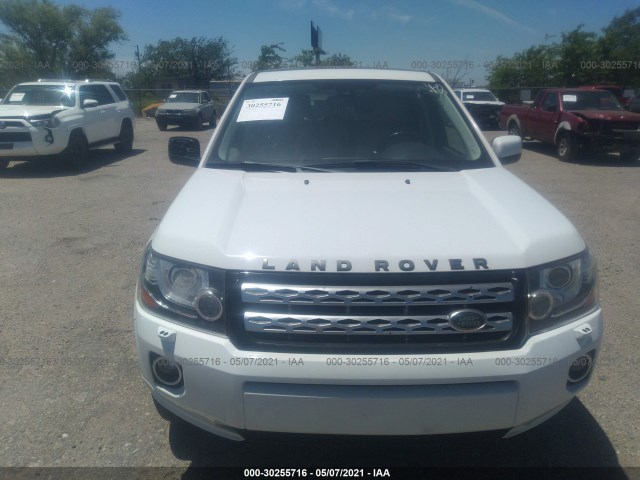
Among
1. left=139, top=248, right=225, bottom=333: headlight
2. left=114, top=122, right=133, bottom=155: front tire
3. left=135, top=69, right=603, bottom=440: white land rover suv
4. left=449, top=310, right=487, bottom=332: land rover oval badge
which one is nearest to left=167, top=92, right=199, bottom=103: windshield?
left=114, top=122, right=133, bottom=155: front tire

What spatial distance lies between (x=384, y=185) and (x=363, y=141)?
74 centimetres

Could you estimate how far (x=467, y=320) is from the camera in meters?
2.13

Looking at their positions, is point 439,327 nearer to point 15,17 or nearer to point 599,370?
point 599,370

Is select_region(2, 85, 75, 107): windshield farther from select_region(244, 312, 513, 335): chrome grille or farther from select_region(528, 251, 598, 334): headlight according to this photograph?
select_region(528, 251, 598, 334): headlight

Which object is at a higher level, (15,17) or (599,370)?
(15,17)

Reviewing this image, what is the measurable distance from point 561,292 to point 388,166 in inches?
51.7

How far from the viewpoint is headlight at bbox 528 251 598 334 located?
2.21 meters

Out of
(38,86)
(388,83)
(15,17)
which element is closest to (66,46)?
(15,17)

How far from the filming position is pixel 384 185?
2969 mm

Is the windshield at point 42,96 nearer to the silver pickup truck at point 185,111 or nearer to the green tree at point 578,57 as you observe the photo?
the silver pickup truck at point 185,111

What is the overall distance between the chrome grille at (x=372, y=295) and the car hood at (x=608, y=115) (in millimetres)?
12139

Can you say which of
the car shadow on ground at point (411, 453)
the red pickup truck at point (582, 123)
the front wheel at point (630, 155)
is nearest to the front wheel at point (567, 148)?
the red pickup truck at point (582, 123)

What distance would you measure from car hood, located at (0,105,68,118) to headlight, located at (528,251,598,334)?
36.9ft

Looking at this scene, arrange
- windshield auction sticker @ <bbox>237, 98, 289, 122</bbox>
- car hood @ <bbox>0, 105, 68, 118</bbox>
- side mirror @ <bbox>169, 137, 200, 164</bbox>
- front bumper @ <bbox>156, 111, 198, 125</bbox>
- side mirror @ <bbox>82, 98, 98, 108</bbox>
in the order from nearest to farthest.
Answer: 1. windshield auction sticker @ <bbox>237, 98, 289, 122</bbox>
2. side mirror @ <bbox>169, 137, 200, 164</bbox>
3. car hood @ <bbox>0, 105, 68, 118</bbox>
4. side mirror @ <bbox>82, 98, 98, 108</bbox>
5. front bumper @ <bbox>156, 111, 198, 125</bbox>
